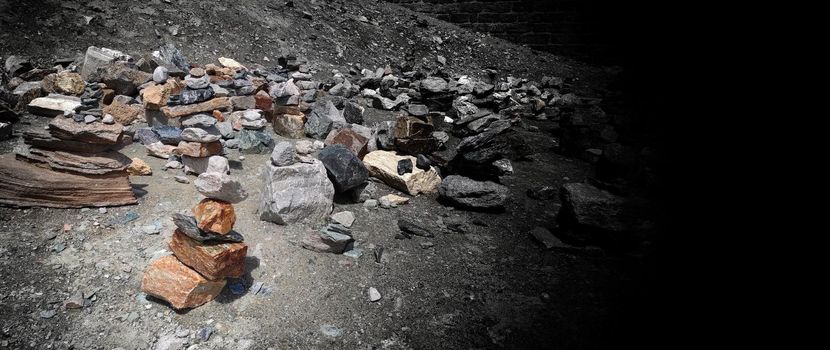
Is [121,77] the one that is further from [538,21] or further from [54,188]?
[538,21]

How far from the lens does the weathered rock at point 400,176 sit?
9.50 feet

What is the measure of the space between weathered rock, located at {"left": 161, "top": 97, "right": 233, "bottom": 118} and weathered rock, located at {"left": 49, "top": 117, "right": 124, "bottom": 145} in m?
1.23

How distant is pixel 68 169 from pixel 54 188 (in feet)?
0.40

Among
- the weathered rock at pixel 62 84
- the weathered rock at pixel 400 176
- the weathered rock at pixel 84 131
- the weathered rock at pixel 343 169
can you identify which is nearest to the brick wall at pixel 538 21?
the weathered rock at pixel 400 176

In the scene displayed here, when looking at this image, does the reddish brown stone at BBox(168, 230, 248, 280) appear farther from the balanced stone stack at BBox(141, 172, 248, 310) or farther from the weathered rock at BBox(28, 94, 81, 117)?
the weathered rock at BBox(28, 94, 81, 117)

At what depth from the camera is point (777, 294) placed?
1.30 metres

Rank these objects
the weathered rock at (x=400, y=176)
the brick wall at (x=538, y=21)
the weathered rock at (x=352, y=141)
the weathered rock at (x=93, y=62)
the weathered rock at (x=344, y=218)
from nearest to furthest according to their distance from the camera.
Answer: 1. the weathered rock at (x=344, y=218)
2. the weathered rock at (x=400, y=176)
3. the weathered rock at (x=352, y=141)
4. the weathered rock at (x=93, y=62)
5. the brick wall at (x=538, y=21)

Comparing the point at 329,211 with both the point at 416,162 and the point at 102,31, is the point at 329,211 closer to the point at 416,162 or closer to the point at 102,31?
the point at 416,162

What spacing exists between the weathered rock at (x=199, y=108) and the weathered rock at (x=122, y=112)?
1.09ft

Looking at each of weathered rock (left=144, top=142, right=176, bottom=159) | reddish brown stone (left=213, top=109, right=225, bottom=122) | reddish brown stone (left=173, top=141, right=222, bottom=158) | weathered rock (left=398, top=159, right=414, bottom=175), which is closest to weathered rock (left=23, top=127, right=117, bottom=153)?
reddish brown stone (left=173, top=141, right=222, bottom=158)

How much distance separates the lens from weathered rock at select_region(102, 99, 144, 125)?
3.42 meters

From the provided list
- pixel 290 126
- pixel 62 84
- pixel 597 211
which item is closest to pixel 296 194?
pixel 290 126

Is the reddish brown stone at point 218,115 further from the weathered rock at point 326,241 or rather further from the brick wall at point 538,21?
the brick wall at point 538,21

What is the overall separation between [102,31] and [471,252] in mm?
5514
